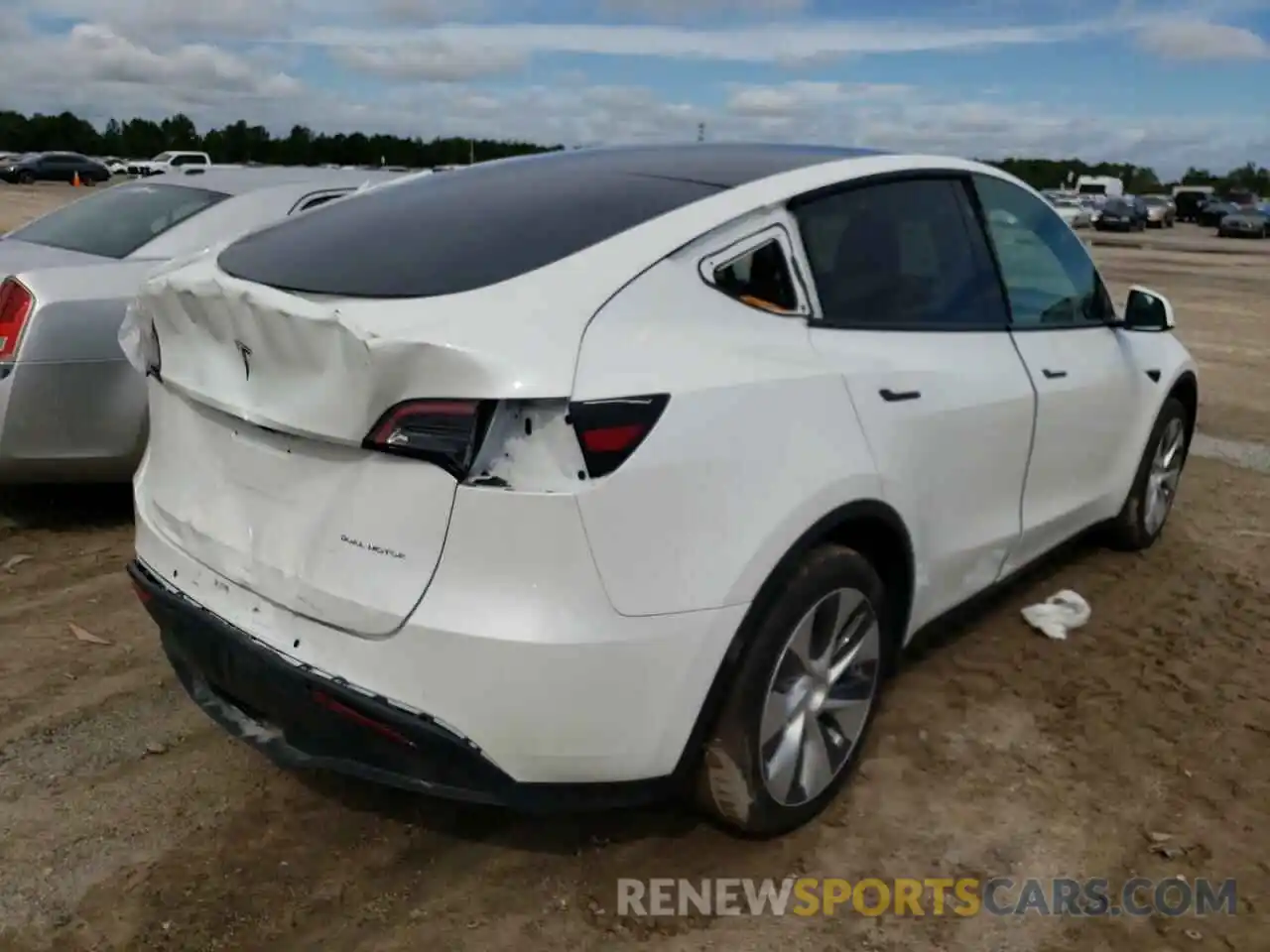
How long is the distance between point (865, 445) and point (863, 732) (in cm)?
86

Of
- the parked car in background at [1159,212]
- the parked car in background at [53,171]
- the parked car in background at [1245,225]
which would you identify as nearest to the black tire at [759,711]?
the parked car in background at [1245,225]

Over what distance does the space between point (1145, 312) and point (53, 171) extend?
2371 inches

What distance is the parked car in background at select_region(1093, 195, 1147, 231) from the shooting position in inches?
Answer: 1800

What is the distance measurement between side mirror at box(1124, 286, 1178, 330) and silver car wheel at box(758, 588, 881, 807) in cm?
209

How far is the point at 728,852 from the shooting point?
2.81 metres

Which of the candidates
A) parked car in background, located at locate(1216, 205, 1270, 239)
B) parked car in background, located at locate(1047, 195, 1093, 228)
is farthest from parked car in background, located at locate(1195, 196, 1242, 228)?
parked car in background, located at locate(1047, 195, 1093, 228)

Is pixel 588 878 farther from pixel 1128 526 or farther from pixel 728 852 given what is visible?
pixel 1128 526

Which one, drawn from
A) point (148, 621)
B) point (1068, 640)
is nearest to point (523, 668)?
point (148, 621)

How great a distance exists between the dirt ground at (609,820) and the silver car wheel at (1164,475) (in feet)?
2.38

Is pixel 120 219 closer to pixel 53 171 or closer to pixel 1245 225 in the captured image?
pixel 1245 225

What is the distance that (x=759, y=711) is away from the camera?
2.55 meters

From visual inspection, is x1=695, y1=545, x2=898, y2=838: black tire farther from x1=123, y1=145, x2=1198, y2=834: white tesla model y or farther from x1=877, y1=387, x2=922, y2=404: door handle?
x1=877, y1=387, x2=922, y2=404: door handle

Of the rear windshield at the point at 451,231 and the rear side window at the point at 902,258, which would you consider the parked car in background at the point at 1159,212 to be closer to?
the rear side window at the point at 902,258

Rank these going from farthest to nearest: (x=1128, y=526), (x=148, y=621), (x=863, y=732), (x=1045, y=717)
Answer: (x=1128, y=526) → (x=148, y=621) → (x=1045, y=717) → (x=863, y=732)
